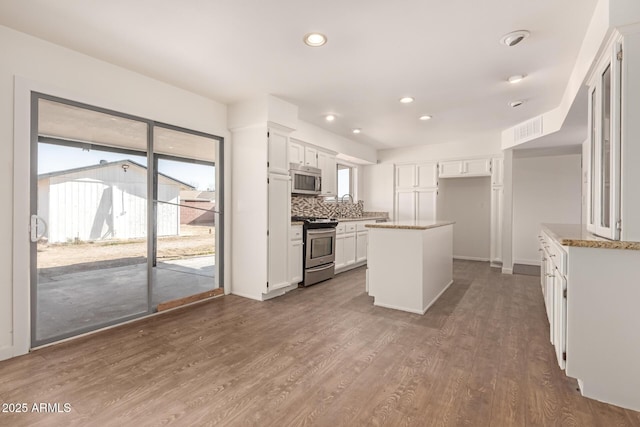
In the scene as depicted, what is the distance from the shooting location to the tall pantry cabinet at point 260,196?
386 cm

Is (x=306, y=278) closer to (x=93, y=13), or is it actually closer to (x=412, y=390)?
(x=412, y=390)

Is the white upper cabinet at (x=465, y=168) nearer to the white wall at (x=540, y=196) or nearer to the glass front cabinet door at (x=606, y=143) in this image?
the white wall at (x=540, y=196)

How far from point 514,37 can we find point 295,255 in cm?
336

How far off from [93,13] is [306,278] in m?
3.60

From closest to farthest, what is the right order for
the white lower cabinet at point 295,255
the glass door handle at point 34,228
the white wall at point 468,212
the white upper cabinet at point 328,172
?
the glass door handle at point 34,228
the white lower cabinet at point 295,255
the white upper cabinet at point 328,172
the white wall at point 468,212

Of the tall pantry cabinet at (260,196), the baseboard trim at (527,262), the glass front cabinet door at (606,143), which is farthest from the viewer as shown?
the baseboard trim at (527,262)

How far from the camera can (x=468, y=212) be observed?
6.83 meters

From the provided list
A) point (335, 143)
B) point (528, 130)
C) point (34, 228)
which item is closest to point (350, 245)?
point (335, 143)

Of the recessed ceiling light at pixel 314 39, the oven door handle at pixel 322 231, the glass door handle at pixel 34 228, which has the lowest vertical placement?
the oven door handle at pixel 322 231

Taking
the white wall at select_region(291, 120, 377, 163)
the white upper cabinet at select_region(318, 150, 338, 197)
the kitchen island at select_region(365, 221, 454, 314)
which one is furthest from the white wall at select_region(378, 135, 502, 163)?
the kitchen island at select_region(365, 221, 454, 314)

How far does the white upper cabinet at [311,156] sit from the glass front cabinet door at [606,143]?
357 centimetres

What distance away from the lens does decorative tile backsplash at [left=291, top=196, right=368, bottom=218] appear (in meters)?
5.29

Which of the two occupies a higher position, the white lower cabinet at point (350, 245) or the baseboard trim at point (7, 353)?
the white lower cabinet at point (350, 245)

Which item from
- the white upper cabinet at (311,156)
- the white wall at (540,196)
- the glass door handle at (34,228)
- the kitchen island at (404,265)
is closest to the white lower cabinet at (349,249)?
the white upper cabinet at (311,156)
